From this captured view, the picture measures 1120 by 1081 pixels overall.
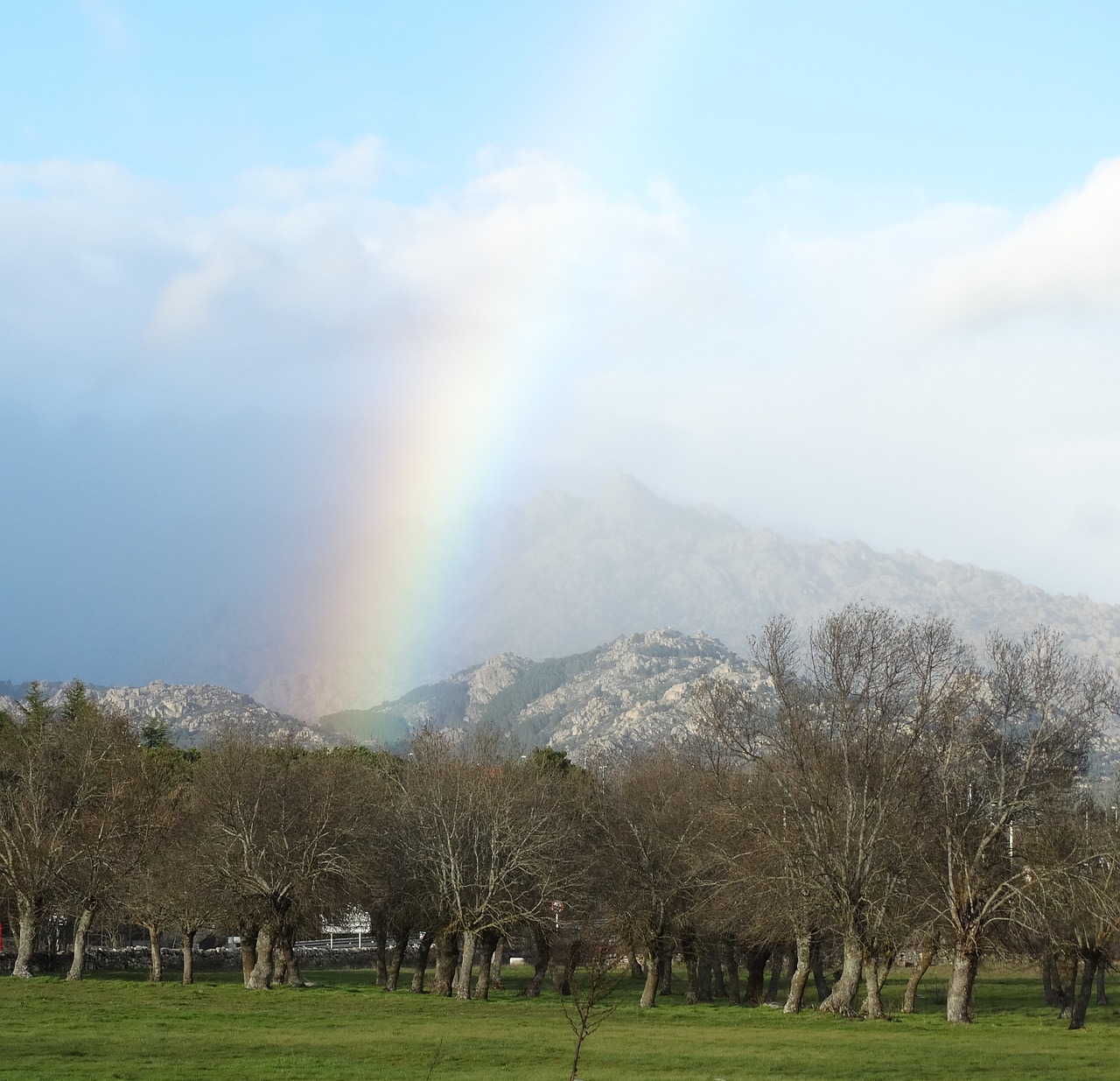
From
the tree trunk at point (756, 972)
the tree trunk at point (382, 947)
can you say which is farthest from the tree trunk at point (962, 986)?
the tree trunk at point (382, 947)

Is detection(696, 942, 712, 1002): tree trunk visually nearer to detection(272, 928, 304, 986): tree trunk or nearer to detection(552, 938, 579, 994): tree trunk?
detection(552, 938, 579, 994): tree trunk

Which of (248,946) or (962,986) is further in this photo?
(248,946)

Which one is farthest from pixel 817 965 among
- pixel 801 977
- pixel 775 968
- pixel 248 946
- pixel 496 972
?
pixel 248 946

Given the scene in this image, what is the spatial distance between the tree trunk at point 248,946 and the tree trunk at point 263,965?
28.5 inches

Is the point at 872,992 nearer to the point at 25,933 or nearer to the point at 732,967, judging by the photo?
the point at 732,967

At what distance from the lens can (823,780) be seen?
1908 inches

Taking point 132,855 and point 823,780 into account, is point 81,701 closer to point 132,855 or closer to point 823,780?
point 132,855

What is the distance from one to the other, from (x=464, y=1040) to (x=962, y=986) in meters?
21.6

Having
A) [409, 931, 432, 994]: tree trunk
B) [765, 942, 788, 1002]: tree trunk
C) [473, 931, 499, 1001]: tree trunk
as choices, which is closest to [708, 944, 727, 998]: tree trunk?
[765, 942, 788, 1002]: tree trunk

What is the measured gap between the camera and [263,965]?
5728 cm

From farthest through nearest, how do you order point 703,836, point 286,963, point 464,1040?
1. point 286,963
2. point 703,836
3. point 464,1040

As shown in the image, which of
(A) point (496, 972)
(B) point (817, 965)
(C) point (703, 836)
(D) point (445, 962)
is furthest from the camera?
(A) point (496, 972)

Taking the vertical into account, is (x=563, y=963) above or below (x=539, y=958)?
below

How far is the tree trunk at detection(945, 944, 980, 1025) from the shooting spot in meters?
46.8
